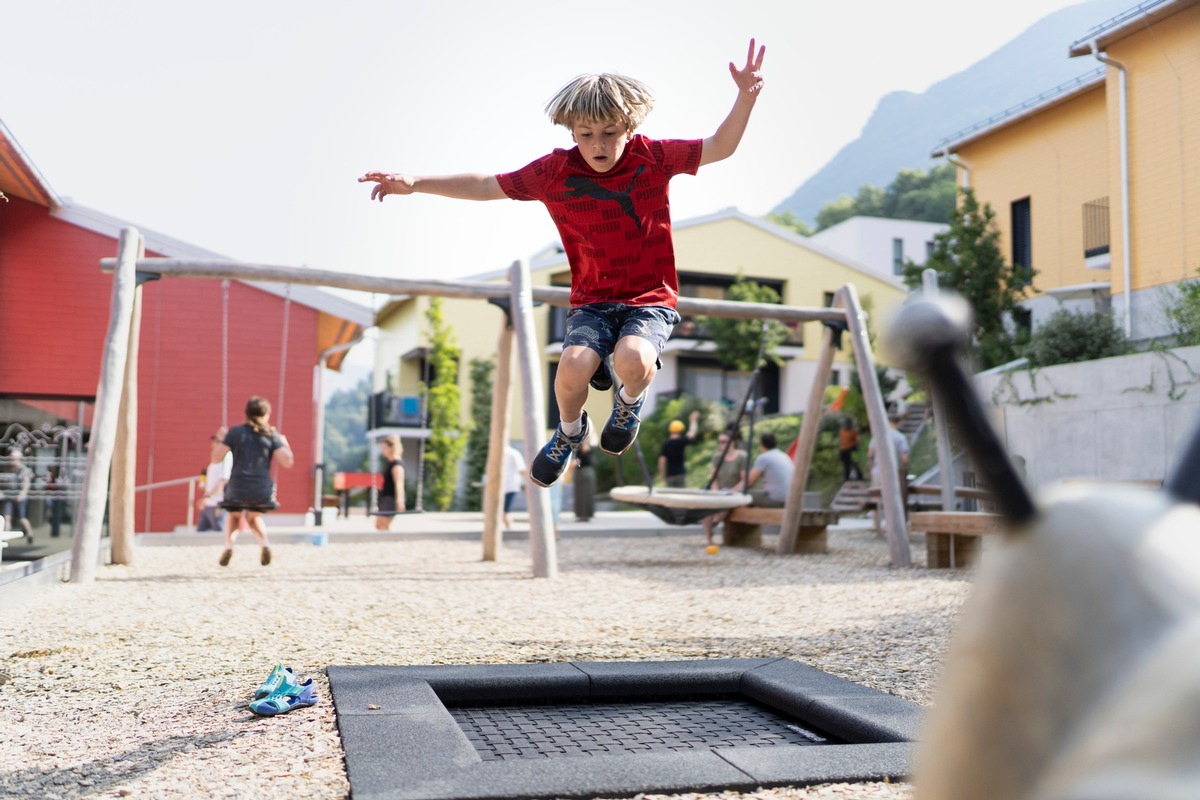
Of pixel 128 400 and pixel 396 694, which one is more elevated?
pixel 128 400

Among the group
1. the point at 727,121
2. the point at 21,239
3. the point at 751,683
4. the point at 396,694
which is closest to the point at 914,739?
the point at 751,683

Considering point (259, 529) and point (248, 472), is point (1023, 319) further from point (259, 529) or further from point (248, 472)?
point (248, 472)

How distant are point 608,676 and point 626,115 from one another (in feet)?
6.98

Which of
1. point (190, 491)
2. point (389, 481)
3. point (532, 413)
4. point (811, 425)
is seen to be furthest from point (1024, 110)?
point (190, 491)

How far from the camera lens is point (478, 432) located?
88.8 ft

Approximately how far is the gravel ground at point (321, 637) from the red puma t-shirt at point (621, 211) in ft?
5.88

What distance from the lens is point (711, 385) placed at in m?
32.2

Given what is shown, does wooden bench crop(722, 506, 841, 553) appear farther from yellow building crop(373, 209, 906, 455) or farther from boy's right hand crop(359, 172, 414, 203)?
yellow building crop(373, 209, 906, 455)

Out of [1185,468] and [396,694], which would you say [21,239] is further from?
[1185,468]

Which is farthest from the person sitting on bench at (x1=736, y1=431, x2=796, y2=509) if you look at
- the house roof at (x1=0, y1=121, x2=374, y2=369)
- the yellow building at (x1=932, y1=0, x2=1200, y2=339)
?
the yellow building at (x1=932, y1=0, x2=1200, y2=339)

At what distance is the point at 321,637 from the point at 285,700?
1750mm

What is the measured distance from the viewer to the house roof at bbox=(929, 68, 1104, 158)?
19797 mm

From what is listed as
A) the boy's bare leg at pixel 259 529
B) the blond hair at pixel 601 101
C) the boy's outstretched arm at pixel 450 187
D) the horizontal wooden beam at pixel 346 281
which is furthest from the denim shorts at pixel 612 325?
the boy's bare leg at pixel 259 529

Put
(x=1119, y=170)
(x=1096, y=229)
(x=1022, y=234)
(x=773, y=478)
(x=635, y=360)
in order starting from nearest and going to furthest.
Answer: (x=635, y=360)
(x=773, y=478)
(x=1119, y=170)
(x=1096, y=229)
(x=1022, y=234)
